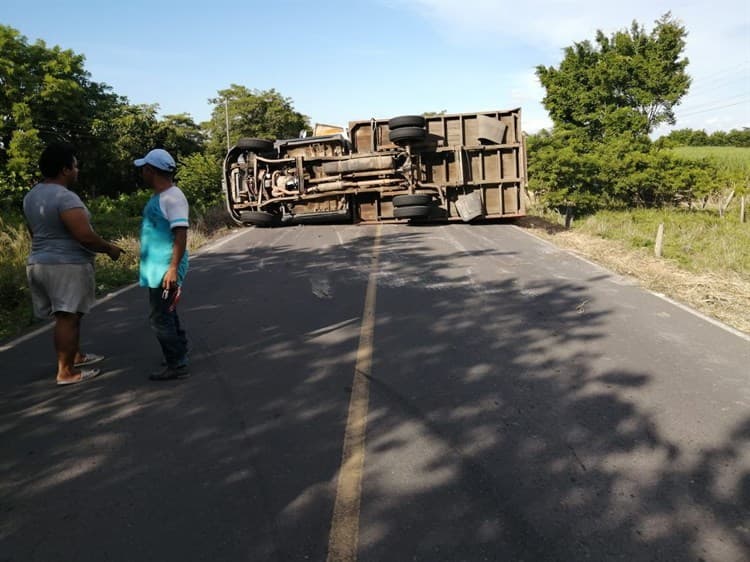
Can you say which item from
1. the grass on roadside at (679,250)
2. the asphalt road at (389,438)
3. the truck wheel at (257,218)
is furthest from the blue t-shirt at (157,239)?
the truck wheel at (257,218)

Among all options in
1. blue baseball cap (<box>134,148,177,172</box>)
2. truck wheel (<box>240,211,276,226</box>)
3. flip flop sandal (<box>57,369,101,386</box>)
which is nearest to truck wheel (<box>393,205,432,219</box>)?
truck wheel (<box>240,211,276,226</box>)

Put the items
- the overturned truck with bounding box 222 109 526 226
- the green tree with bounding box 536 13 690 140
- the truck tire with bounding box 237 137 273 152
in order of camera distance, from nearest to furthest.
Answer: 1. the overturned truck with bounding box 222 109 526 226
2. the truck tire with bounding box 237 137 273 152
3. the green tree with bounding box 536 13 690 140

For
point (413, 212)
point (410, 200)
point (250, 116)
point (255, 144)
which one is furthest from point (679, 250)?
point (250, 116)

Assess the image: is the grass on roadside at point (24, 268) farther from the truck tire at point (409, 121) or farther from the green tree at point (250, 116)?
the green tree at point (250, 116)

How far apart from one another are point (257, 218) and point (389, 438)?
11477mm

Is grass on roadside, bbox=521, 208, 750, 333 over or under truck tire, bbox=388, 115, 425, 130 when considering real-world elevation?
under

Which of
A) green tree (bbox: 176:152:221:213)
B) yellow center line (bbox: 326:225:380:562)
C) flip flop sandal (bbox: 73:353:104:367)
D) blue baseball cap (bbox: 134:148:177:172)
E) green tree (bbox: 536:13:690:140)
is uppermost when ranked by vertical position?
green tree (bbox: 536:13:690:140)

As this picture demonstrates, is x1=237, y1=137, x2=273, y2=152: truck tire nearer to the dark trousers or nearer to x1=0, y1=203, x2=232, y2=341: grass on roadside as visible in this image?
x1=0, y1=203, x2=232, y2=341: grass on roadside

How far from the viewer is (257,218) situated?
46.7 ft

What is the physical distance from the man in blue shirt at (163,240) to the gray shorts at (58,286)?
579 mm

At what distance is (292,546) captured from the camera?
2.53m

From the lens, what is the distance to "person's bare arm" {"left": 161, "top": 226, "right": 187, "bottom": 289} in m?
4.23

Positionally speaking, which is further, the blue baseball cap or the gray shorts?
the gray shorts

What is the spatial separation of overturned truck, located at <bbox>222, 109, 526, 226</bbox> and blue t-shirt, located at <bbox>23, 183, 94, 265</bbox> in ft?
32.5
